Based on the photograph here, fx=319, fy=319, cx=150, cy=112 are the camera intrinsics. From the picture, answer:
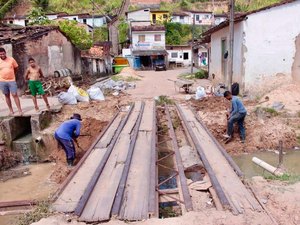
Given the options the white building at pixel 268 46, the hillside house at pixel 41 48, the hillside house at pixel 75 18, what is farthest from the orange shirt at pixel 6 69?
the hillside house at pixel 75 18

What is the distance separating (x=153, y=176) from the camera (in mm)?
5043

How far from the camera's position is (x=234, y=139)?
8.81m

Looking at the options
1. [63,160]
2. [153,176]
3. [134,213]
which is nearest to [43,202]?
[134,213]

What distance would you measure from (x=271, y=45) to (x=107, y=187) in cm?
914

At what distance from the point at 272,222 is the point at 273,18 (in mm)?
9522

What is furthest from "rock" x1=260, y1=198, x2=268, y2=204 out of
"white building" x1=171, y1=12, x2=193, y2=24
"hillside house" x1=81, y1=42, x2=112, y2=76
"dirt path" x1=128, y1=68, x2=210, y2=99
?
"white building" x1=171, y1=12, x2=193, y2=24

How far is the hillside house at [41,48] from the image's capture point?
1350 centimetres

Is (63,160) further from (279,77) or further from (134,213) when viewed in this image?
(279,77)

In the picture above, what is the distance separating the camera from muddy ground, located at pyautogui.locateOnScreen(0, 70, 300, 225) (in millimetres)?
3791

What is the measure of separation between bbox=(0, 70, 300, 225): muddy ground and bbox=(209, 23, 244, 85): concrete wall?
6.62ft

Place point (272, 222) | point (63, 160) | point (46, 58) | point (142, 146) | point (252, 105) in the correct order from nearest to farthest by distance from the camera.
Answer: point (272, 222)
point (142, 146)
point (63, 160)
point (252, 105)
point (46, 58)

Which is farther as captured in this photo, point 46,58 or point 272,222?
point 46,58

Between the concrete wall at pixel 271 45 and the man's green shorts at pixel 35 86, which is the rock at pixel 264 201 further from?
the concrete wall at pixel 271 45

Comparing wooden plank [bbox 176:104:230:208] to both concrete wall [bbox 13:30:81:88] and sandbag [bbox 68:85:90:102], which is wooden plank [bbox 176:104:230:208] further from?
concrete wall [bbox 13:30:81:88]
